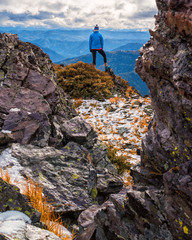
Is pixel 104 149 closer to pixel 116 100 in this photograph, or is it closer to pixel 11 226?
pixel 11 226

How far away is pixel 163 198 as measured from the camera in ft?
9.95

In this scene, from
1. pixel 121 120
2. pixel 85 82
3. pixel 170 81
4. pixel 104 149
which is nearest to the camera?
pixel 170 81

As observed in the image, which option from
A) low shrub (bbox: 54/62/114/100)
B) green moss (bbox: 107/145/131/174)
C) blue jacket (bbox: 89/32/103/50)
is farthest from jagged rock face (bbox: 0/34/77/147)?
blue jacket (bbox: 89/32/103/50)

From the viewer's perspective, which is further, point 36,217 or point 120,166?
point 120,166

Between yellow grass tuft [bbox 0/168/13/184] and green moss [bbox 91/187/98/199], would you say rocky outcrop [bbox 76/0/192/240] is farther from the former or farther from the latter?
yellow grass tuft [bbox 0/168/13/184]

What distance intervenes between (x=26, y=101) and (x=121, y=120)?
8.28m

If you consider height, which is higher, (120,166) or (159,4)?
(159,4)

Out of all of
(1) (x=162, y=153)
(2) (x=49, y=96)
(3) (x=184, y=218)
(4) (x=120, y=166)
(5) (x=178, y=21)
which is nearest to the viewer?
(3) (x=184, y=218)

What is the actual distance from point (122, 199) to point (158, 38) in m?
3.63

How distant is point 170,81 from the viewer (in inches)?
154

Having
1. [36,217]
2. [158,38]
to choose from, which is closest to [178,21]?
[158,38]

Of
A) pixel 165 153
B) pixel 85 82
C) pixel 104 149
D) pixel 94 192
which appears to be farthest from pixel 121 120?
pixel 165 153

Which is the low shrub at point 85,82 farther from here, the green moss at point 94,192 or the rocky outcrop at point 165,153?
the rocky outcrop at point 165,153

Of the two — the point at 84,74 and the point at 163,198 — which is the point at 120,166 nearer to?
the point at 163,198
